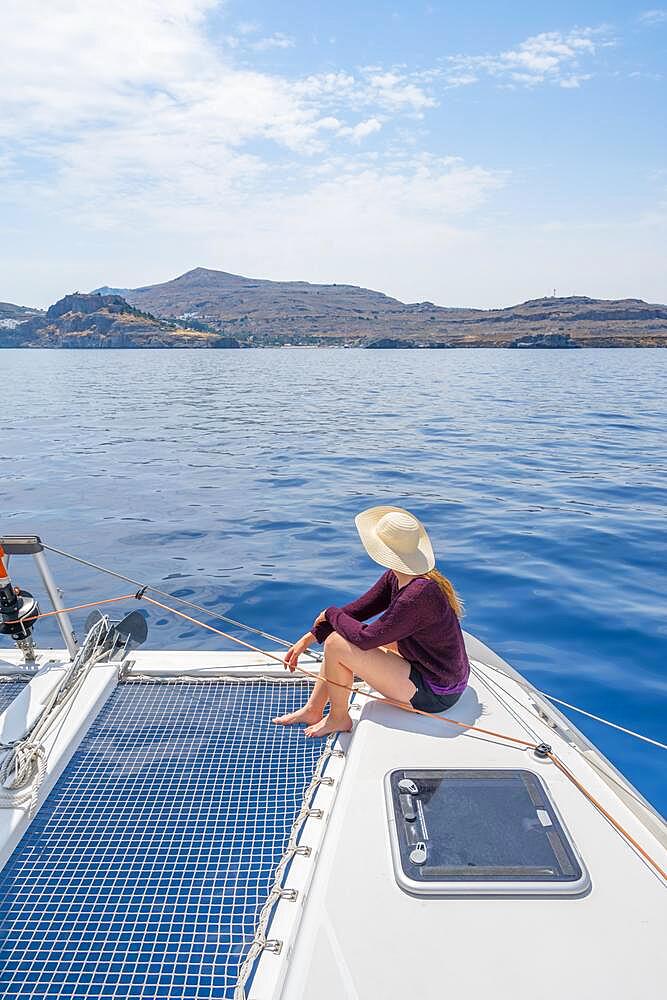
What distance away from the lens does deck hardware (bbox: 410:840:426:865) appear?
8.32 feet

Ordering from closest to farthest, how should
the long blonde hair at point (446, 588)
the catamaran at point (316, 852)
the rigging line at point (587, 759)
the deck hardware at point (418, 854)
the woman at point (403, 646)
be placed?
the catamaran at point (316, 852) < the deck hardware at point (418, 854) < the rigging line at point (587, 759) < the woman at point (403, 646) < the long blonde hair at point (446, 588)

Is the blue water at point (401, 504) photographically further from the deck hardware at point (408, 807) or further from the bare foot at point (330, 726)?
the deck hardware at point (408, 807)

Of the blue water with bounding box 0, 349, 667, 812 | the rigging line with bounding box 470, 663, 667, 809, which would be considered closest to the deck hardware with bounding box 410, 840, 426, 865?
the rigging line with bounding box 470, 663, 667, 809

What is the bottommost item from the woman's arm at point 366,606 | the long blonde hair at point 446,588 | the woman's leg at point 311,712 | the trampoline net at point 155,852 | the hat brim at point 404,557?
the trampoline net at point 155,852

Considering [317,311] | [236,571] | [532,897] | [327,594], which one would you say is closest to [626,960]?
[532,897]

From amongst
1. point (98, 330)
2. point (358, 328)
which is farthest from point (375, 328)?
point (98, 330)

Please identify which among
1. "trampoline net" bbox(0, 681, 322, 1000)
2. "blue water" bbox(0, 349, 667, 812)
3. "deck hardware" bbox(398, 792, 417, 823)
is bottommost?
"blue water" bbox(0, 349, 667, 812)

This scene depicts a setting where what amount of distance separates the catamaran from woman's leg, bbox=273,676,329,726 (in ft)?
0.20

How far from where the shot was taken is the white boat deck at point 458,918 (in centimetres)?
211

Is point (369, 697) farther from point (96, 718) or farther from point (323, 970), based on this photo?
point (323, 970)

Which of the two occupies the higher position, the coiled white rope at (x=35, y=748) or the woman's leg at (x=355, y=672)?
the woman's leg at (x=355, y=672)

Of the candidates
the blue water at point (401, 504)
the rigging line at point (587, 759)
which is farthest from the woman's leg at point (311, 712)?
the blue water at point (401, 504)

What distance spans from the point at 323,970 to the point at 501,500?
9.78m

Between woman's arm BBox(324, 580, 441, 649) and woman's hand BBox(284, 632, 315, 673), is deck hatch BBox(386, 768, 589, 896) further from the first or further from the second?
woman's hand BBox(284, 632, 315, 673)
